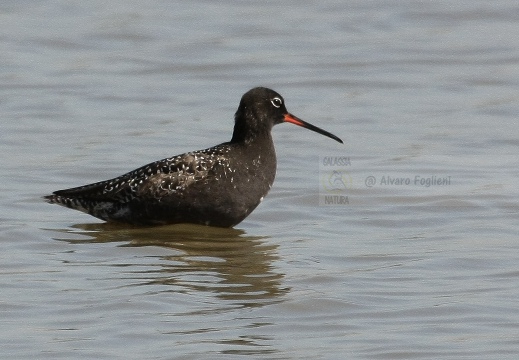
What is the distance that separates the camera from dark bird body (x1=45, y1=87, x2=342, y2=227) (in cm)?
1170

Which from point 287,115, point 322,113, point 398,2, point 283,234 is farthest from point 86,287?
point 398,2

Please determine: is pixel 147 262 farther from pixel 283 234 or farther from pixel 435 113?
pixel 435 113

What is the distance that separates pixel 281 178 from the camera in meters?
13.7

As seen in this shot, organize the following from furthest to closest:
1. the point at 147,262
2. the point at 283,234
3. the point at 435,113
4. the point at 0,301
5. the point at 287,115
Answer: the point at 435,113 → the point at 287,115 → the point at 283,234 → the point at 147,262 → the point at 0,301

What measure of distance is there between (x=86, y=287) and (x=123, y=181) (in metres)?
2.81

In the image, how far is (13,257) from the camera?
1049 centimetres
